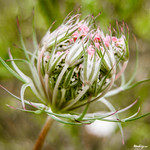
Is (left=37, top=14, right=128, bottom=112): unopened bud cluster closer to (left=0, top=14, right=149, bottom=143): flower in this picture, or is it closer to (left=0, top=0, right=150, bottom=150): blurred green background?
(left=0, top=14, right=149, bottom=143): flower

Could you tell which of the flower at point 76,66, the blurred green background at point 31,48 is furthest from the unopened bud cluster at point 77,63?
the blurred green background at point 31,48

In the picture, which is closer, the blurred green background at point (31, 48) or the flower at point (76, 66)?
the flower at point (76, 66)

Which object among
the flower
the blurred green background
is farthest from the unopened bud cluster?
the blurred green background

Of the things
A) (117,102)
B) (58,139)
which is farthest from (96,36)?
(58,139)

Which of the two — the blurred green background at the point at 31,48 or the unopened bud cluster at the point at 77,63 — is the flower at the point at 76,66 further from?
the blurred green background at the point at 31,48

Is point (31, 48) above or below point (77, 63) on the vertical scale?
below

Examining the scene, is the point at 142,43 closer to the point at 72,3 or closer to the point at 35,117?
the point at 72,3

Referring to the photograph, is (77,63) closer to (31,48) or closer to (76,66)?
(76,66)

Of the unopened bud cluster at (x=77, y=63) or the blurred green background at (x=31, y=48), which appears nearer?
the unopened bud cluster at (x=77, y=63)

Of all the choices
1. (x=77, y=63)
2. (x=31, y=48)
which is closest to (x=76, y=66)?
(x=77, y=63)
